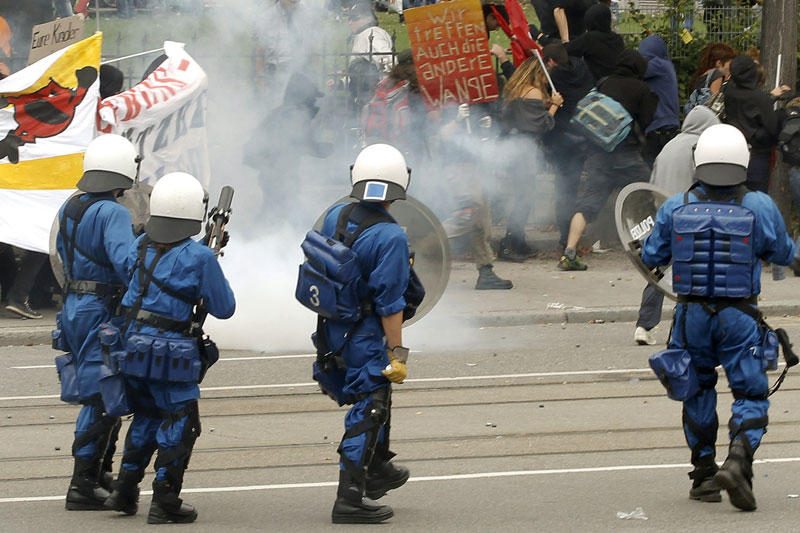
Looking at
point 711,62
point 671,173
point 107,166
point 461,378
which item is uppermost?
point 711,62

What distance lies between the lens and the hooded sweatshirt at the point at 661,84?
14.5m

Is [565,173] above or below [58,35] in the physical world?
below

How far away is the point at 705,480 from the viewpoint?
22.7ft

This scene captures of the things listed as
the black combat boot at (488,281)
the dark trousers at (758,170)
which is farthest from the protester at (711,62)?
the black combat boot at (488,281)

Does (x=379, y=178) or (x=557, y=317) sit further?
(x=557, y=317)

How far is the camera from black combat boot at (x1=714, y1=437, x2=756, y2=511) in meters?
6.52

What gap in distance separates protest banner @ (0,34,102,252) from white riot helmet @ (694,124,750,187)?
662 cm

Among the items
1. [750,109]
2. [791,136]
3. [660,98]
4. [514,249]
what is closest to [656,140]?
[660,98]

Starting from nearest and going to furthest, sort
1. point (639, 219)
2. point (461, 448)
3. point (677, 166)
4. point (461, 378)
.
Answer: point (461, 448) < point (639, 219) < point (461, 378) < point (677, 166)

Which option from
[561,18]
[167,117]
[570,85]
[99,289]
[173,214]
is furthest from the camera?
[561,18]

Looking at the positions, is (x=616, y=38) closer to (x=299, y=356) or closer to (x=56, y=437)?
(x=299, y=356)

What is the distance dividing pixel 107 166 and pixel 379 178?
4.43 feet

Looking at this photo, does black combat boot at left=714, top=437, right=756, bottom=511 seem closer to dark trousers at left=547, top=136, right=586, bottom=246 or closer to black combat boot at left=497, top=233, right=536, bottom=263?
dark trousers at left=547, top=136, right=586, bottom=246

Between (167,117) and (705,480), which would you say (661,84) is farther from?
(705,480)
